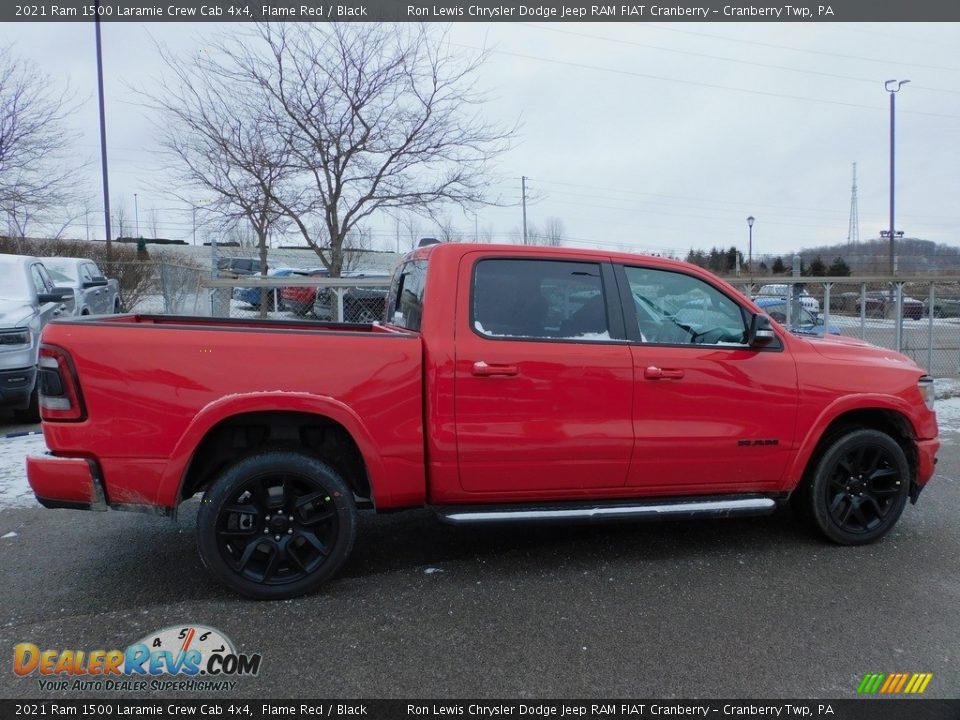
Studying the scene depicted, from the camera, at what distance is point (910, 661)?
118 inches

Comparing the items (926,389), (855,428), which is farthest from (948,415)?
(855,428)

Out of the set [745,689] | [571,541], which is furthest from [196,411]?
[745,689]

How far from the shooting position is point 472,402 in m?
3.64

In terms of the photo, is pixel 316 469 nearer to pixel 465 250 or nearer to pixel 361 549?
pixel 361 549

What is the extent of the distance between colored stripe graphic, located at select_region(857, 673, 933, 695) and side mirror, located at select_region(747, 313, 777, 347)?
5.92ft

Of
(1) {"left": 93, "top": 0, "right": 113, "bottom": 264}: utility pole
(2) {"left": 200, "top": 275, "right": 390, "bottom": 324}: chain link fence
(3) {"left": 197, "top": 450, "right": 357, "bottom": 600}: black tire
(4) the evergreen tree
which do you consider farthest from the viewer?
(4) the evergreen tree

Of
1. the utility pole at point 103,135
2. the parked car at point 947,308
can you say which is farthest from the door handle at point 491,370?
the utility pole at point 103,135

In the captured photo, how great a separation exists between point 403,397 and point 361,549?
1271 millimetres

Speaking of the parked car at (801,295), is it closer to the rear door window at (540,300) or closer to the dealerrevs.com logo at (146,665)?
the rear door window at (540,300)

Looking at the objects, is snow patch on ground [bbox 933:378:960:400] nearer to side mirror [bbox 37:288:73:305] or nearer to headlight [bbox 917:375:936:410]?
headlight [bbox 917:375:936:410]

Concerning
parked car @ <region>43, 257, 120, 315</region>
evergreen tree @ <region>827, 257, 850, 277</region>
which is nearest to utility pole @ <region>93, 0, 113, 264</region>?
parked car @ <region>43, 257, 120, 315</region>

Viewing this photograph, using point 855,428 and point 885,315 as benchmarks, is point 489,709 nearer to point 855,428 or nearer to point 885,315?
point 855,428

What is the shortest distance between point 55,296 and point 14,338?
0.99 meters

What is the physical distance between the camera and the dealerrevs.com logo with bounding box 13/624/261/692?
2.82 metres
